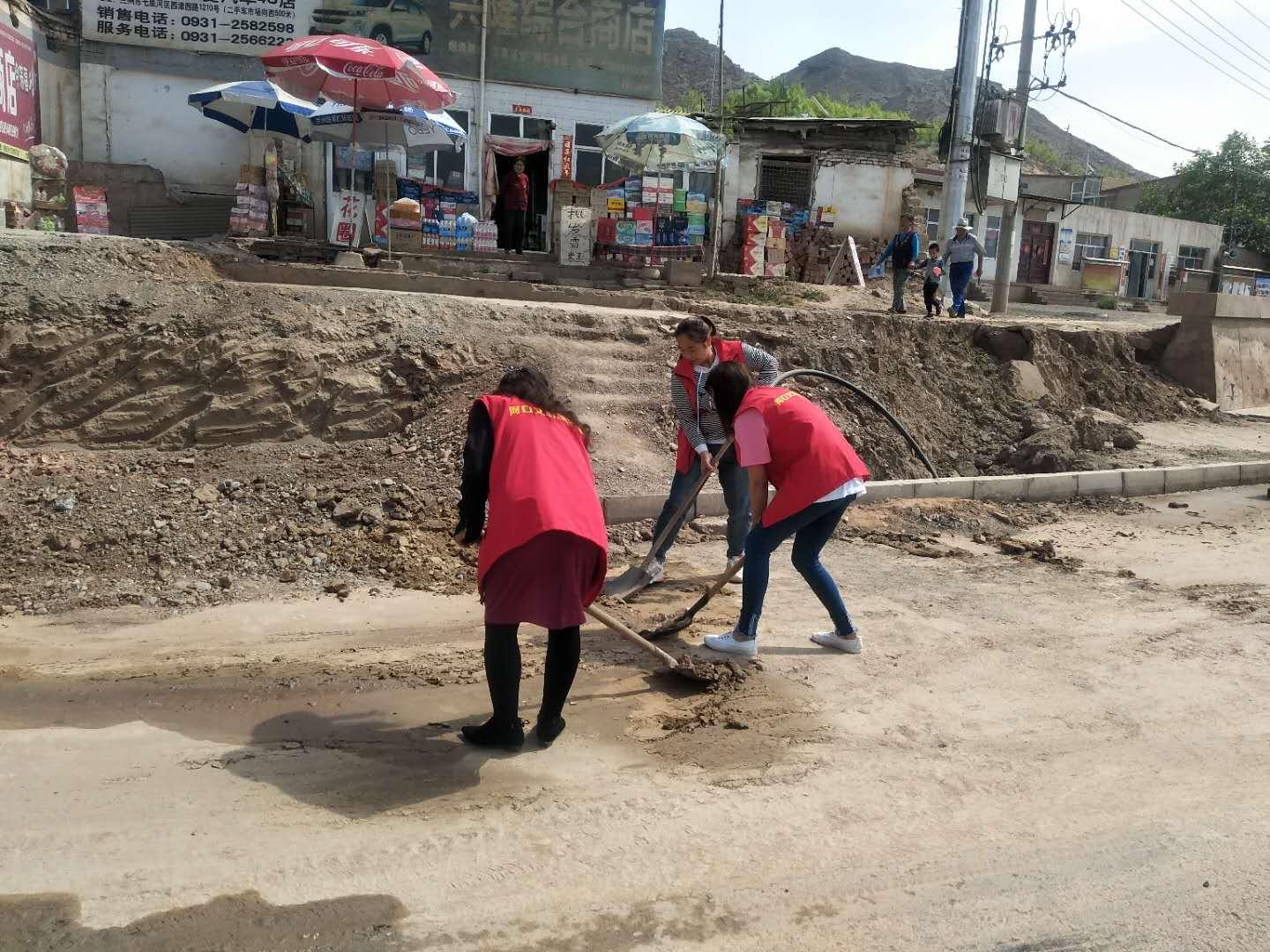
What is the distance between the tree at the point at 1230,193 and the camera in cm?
3522

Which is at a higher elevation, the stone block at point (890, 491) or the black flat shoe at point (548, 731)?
the stone block at point (890, 491)

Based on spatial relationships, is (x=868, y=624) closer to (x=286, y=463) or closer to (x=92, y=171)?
(x=286, y=463)

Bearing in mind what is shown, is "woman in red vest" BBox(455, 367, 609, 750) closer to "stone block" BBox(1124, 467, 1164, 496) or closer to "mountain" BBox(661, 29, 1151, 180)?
"stone block" BBox(1124, 467, 1164, 496)

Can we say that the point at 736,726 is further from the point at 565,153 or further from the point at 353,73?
the point at 565,153

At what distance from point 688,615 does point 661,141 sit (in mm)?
10635

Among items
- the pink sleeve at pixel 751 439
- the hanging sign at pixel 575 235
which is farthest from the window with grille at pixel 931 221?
the pink sleeve at pixel 751 439

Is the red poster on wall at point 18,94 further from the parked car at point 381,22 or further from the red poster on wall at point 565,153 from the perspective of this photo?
the red poster on wall at point 565,153

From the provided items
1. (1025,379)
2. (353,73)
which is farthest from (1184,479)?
(353,73)

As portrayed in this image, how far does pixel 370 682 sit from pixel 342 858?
1485 mm

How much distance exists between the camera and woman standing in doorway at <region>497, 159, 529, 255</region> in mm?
16641

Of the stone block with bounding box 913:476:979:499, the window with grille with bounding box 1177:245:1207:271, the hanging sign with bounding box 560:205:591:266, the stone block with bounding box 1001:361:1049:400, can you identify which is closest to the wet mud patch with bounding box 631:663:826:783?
the stone block with bounding box 913:476:979:499

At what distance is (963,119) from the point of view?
52.9 ft

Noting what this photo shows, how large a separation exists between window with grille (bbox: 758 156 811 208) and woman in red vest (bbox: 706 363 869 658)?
688 inches

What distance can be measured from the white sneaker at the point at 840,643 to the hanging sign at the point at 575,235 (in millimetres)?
11043
